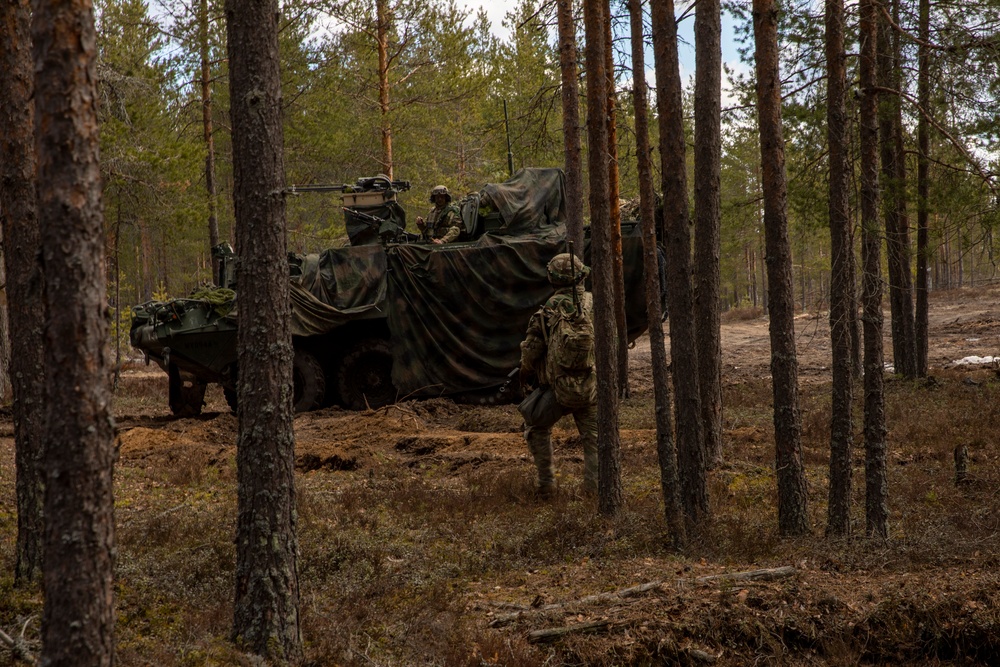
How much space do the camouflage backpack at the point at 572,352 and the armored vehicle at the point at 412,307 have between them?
7.17 meters

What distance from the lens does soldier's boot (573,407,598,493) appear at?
27.3 ft

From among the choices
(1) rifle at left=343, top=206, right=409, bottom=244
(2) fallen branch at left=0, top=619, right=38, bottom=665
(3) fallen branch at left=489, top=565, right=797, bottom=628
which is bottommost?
(3) fallen branch at left=489, top=565, right=797, bottom=628

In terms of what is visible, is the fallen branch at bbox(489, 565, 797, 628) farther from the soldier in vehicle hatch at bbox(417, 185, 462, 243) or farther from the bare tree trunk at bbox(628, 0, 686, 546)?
the soldier in vehicle hatch at bbox(417, 185, 462, 243)

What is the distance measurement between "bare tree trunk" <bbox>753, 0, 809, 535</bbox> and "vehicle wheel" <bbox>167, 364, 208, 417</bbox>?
35.0 feet

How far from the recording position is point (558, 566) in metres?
6.46

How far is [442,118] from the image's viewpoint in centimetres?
3053

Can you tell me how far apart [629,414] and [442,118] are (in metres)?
19.5

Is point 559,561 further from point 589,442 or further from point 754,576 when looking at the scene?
point 589,442

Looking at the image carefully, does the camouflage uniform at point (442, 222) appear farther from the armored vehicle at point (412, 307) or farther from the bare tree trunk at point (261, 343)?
the bare tree trunk at point (261, 343)

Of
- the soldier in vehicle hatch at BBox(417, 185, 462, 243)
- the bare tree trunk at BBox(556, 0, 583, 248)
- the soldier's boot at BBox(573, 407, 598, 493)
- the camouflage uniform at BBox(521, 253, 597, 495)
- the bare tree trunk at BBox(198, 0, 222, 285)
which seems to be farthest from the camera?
the bare tree trunk at BBox(198, 0, 222, 285)

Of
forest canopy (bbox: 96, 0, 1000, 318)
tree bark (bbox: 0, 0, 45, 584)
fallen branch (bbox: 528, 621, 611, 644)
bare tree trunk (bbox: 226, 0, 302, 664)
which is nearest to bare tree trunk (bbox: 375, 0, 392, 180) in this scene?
forest canopy (bbox: 96, 0, 1000, 318)

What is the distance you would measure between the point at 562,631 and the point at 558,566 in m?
1.31

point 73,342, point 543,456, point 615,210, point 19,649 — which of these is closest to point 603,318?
point 543,456

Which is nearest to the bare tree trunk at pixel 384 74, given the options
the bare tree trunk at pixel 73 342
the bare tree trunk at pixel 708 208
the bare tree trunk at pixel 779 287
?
the bare tree trunk at pixel 708 208
